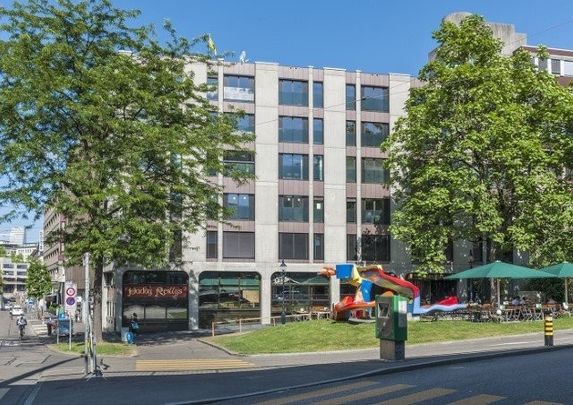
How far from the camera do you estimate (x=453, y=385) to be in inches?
528

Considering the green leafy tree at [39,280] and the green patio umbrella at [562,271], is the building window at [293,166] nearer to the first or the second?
the green patio umbrella at [562,271]

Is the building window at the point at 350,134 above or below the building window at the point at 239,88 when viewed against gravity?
below

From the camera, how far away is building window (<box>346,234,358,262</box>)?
51406 mm

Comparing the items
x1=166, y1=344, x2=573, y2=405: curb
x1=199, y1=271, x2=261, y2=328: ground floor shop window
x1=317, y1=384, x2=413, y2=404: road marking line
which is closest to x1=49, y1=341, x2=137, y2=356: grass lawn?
x1=166, y1=344, x2=573, y2=405: curb

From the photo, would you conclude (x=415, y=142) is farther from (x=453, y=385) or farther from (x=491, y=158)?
(x=453, y=385)

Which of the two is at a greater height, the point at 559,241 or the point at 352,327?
the point at 559,241

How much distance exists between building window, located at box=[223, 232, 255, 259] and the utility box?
29972 mm

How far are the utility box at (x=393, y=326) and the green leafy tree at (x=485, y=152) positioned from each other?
67.7ft

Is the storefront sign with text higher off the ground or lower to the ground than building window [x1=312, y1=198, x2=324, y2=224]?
lower

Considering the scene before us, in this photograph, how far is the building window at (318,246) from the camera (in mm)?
50881

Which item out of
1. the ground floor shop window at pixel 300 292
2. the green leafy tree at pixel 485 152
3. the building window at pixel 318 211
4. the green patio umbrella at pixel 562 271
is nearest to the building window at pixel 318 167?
the building window at pixel 318 211

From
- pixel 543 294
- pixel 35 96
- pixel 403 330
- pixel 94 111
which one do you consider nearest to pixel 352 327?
pixel 403 330

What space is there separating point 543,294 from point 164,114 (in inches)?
1218

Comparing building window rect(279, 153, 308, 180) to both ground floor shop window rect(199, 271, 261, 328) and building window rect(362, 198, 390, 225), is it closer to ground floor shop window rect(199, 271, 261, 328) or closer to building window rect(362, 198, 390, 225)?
building window rect(362, 198, 390, 225)
